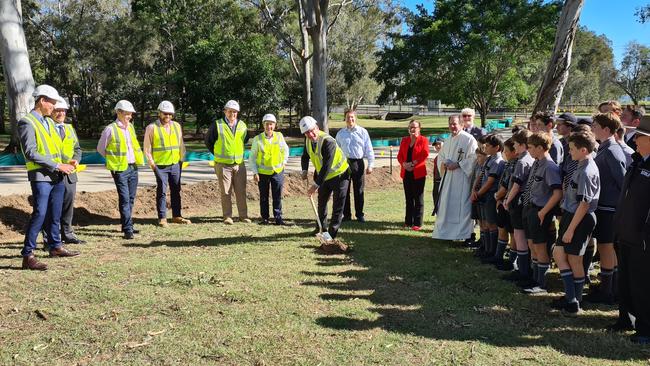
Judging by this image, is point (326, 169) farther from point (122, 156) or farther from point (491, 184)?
point (122, 156)

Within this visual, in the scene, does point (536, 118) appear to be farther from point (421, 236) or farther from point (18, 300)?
point (18, 300)

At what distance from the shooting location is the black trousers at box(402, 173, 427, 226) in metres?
9.36

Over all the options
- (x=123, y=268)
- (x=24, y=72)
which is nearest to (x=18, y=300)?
(x=123, y=268)

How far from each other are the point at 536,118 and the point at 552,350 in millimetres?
3448

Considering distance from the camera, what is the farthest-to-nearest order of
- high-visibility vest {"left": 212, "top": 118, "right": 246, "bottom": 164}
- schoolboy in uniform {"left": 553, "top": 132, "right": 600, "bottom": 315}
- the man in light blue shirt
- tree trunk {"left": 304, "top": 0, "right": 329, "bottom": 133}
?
tree trunk {"left": 304, "top": 0, "right": 329, "bottom": 133}
the man in light blue shirt
high-visibility vest {"left": 212, "top": 118, "right": 246, "bottom": 164}
schoolboy in uniform {"left": 553, "top": 132, "right": 600, "bottom": 315}

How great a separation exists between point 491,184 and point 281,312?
3.38 m

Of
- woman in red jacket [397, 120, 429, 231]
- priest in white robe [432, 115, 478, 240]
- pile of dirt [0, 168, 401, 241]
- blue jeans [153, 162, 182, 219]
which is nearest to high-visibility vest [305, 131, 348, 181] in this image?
priest in white robe [432, 115, 478, 240]

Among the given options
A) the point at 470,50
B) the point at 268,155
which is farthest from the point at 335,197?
the point at 470,50

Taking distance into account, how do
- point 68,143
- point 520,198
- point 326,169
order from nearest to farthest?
1. point 520,198
2. point 68,143
3. point 326,169

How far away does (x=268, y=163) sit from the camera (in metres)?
9.78

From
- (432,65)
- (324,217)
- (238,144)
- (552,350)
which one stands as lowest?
(552,350)

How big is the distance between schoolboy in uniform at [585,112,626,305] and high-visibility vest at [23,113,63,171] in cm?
649

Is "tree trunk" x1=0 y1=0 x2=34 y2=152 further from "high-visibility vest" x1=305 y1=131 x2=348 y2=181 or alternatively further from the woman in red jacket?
the woman in red jacket

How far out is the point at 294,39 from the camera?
39.2 metres
